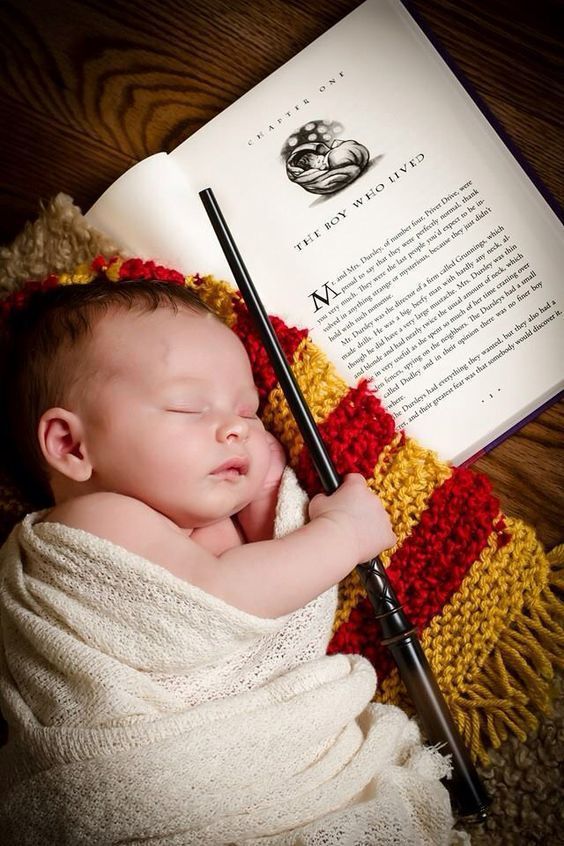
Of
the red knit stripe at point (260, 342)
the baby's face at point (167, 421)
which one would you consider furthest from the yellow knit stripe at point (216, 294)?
the baby's face at point (167, 421)

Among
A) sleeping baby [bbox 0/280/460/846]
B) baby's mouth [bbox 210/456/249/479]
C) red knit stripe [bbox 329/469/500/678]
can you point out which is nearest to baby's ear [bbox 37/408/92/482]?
sleeping baby [bbox 0/280/460/846]

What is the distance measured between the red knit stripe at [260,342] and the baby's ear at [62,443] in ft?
0.75

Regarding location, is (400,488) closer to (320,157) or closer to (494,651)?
(494,651)

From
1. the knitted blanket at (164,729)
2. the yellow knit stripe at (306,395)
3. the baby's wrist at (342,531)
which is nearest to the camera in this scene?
the knitted blanket at (164,729)

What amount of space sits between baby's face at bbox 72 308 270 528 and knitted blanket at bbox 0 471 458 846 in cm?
8

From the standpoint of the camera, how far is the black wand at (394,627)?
64 centimetres

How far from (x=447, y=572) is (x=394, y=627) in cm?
10

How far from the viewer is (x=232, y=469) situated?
646mm

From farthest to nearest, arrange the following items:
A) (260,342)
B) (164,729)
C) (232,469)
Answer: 1. (260,342)
2. (232,469)
3. (164,729)

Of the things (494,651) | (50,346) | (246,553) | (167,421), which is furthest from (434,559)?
(50,346)

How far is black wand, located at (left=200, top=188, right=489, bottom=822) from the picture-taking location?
0.64 meters

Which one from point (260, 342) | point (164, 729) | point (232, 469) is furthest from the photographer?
point (260, 342)

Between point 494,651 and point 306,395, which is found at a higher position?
point 306,395

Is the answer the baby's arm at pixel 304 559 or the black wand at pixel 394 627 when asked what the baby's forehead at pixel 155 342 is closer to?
the black wand at pixel 394 627
